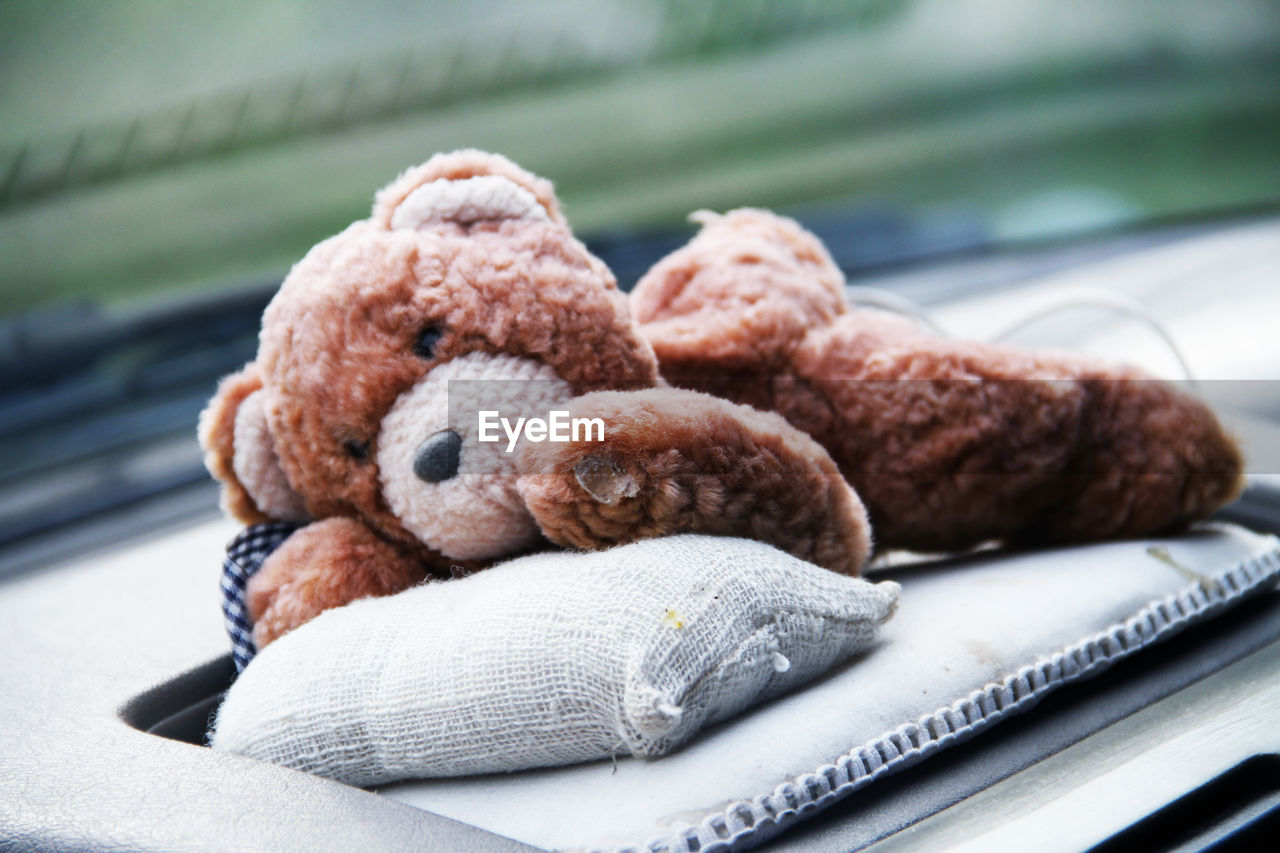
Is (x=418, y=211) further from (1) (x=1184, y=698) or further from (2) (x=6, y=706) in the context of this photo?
(1) (x=1184, y=698)

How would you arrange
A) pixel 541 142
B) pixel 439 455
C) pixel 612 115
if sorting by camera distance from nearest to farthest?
pixel 439 455, pixel 541 142, pixel 612 115

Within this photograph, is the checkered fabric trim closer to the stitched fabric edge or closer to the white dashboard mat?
the white dashboard mat

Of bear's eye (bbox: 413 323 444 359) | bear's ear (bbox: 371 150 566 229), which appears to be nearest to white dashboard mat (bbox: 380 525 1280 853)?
bear's eye (bbox: 413 323 444 359)

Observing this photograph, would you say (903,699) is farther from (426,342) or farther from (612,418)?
(426,342)

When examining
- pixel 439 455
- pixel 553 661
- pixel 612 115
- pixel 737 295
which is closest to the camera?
pixel 553 661

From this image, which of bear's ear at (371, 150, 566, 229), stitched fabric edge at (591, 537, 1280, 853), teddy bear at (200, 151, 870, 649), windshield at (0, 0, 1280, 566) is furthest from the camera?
windshield at (0, 0, 1280, 566)

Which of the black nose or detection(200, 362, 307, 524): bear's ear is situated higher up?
detection(200, 362, 307, 524): bear's ear

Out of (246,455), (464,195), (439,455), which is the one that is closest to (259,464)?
(246,455)
